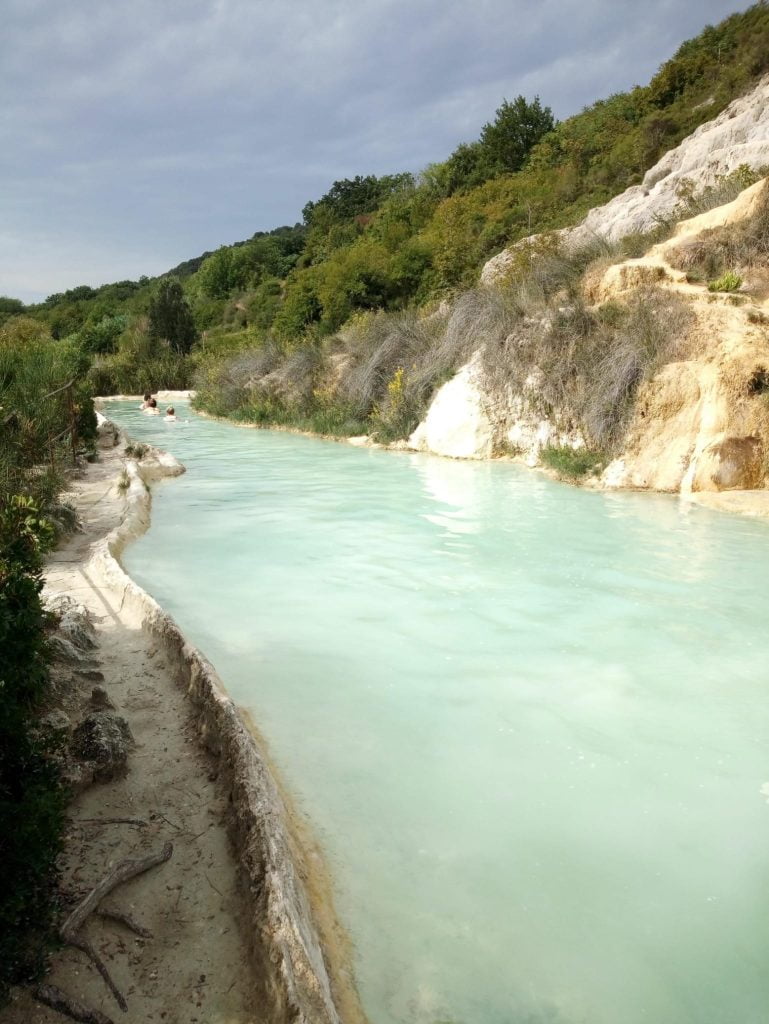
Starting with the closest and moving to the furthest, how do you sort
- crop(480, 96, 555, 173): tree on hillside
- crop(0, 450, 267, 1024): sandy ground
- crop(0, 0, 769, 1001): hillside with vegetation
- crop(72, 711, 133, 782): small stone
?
crop(0, 450, 267, 1024): sandy ground → crop(0, 0, 769, 1001): hillside with vegetation → crop(72, 711, 133, 782): small stone → crop(480, 96, 555, 173): tree on hillside

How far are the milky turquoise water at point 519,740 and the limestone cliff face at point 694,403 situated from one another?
5.07 feet

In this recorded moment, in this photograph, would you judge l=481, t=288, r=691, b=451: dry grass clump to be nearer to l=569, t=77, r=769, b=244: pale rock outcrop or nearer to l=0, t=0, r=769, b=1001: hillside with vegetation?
l=0, t=0, r=769, b=1001: hillside with vegetation

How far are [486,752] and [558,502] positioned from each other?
21.6 ft

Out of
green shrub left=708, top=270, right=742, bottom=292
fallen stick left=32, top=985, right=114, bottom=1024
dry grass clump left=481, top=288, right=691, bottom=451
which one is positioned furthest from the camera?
green shrub left=708, top=270, right=742, bottom=292

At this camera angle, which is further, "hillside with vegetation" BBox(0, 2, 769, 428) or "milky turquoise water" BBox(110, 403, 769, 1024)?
"hillside with vegetation" BBox(0, 2, 769, 428)

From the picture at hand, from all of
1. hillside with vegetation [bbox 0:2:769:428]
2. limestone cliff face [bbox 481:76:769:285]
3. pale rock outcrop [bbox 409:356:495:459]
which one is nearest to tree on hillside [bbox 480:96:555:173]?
hillside with vegetation [bbox 0:2:769:428]

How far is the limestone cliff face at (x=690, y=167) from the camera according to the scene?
709 inches

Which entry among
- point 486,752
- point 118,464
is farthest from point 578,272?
point 486,752

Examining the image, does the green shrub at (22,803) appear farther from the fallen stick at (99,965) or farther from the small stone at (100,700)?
the small stone at (100,700)

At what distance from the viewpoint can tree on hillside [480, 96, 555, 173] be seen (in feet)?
137

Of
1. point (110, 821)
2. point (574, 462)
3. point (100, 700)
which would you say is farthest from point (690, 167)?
point (110, 821)

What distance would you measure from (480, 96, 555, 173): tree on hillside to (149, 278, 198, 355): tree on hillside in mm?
21233

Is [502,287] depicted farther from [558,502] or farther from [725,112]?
[725,112]

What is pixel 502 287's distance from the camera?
50.1ft
